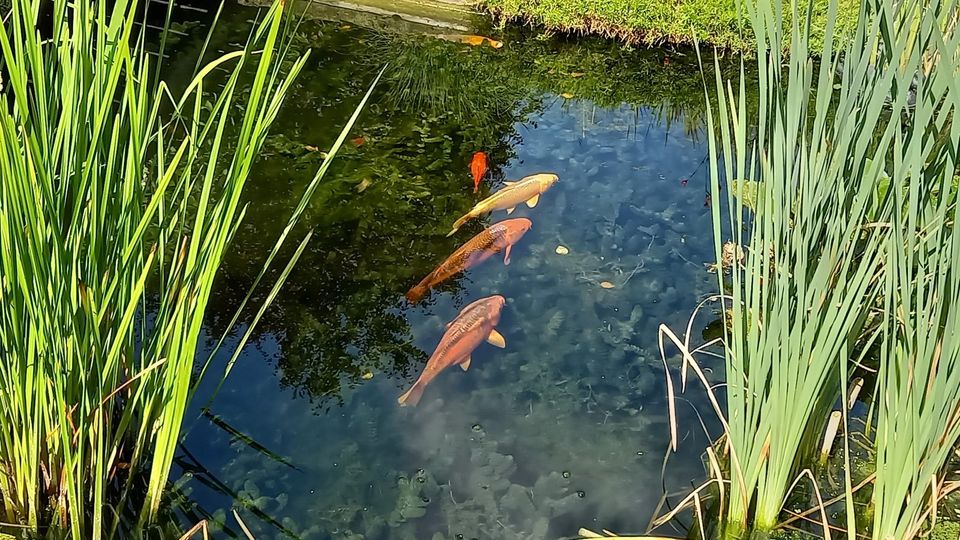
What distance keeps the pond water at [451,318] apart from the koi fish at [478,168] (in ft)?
0.16

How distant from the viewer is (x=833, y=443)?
2.23 m

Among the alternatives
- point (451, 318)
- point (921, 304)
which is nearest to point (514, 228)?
point (451, 318)

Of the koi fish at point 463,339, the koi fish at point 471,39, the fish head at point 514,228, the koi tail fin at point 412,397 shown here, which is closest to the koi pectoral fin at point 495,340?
the koi fish at point 463,339

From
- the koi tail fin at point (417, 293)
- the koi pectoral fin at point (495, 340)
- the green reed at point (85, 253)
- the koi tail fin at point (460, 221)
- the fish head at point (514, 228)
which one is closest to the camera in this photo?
the green reed at point (85, 253)

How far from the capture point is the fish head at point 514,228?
10.3 ft

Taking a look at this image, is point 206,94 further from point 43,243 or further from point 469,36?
point 43,243

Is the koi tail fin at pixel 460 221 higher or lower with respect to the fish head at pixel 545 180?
lower

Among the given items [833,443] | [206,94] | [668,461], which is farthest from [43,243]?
[206,94]

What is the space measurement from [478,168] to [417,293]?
2.96 feet

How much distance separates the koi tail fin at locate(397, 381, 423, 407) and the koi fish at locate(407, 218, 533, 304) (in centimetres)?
47

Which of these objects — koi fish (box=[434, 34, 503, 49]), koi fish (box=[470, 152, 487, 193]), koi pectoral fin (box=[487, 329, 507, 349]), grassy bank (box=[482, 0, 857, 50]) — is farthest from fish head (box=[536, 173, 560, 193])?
grassy bank (box=[482, 0, 857, 50])

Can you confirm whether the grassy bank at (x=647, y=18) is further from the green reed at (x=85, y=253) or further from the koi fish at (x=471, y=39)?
the green reed at (x=85, y=253)

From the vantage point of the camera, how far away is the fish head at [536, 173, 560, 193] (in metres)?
3.47

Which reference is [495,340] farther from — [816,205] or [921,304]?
[921,304]
